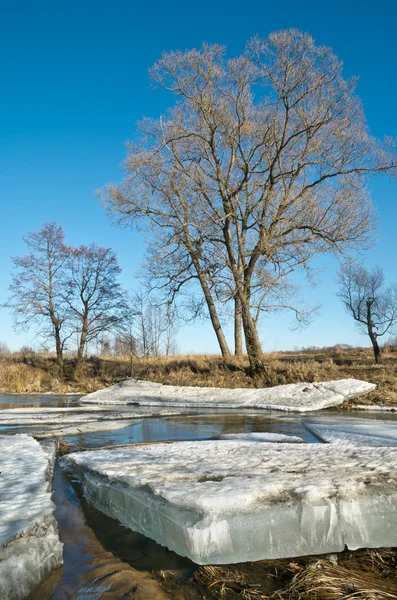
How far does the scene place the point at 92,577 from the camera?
229 centimetres

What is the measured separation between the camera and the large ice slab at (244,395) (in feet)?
36.4

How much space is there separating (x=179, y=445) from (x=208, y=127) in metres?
13.3

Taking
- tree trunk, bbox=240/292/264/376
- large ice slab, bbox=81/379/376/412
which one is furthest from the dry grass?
tree trunk, bbox=240/292/264/376

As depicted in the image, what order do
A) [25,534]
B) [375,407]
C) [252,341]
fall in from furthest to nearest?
1. [252,341]
2. [375,407]
3. [25,534]

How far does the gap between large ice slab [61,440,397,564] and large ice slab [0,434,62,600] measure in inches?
18.7

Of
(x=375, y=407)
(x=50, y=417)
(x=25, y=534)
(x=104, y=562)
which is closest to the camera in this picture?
(x=25, y=534)

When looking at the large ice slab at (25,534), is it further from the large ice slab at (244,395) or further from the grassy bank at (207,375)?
the grassy bank at (207,375)

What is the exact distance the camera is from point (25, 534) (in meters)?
2.31

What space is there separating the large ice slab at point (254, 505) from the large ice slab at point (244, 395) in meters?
7.52

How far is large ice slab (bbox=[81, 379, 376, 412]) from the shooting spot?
11109mm

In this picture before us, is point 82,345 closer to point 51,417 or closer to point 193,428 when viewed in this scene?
point 51,417

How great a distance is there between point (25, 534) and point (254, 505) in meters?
1.22

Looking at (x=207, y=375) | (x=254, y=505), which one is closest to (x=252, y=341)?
(x=207, y=375)

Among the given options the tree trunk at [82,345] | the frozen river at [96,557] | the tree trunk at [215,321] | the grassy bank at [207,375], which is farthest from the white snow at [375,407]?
the tree trunk at [82,345]
